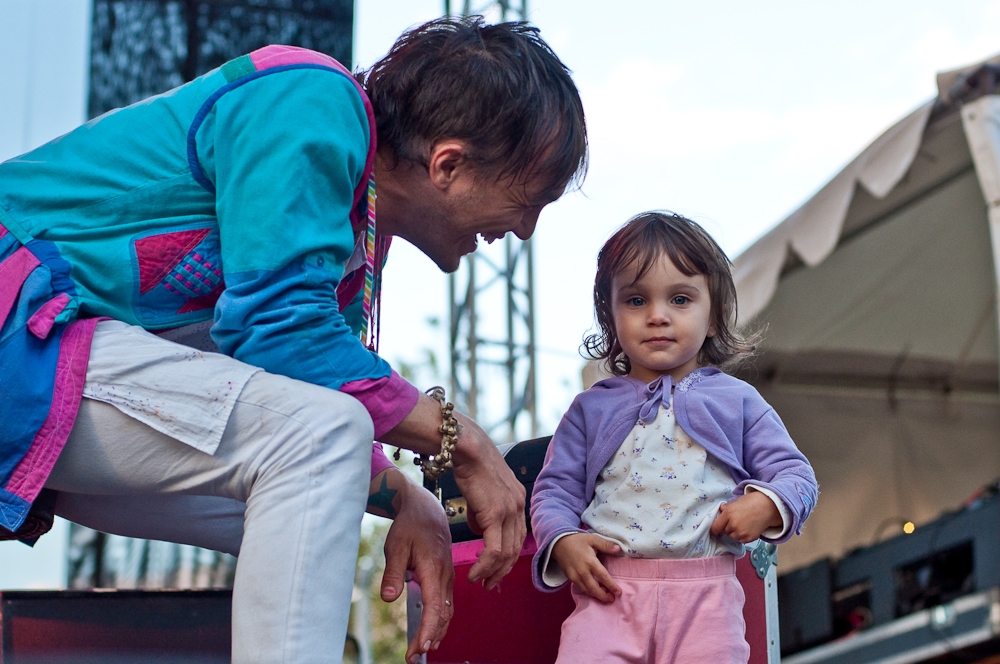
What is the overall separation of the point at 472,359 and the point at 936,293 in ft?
9.14

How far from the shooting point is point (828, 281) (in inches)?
217

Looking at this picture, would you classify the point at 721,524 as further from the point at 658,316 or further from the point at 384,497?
the point at 384,497

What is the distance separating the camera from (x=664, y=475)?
4.71 ft

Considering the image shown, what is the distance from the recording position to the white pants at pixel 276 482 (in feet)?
2.86

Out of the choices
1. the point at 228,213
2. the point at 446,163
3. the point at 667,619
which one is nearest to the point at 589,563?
the point at 667,619

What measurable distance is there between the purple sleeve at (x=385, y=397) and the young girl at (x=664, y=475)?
459 millimetres

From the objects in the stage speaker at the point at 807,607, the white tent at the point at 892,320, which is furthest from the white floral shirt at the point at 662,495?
the stage speaker at the point at 807,607

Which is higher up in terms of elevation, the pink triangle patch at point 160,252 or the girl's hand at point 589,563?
the pink triangle patch at point 160,252

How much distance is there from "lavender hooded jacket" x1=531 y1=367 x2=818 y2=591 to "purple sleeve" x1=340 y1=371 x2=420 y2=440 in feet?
1.51

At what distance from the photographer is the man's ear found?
49.0 inches

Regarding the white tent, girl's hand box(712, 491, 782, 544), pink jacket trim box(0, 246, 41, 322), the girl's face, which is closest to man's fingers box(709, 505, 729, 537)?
girl's hand box(712, 491, 782, 544)

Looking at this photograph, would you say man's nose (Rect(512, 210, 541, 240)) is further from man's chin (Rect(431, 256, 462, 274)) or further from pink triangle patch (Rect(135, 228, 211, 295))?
pink triangle patch (Rect(135, 228, 211, 295))

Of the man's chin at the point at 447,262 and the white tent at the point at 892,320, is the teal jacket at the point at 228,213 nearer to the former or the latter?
the man's chin at the point at 447,262

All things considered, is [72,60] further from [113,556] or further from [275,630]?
[275,630]
